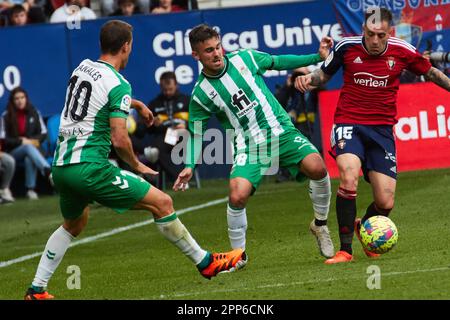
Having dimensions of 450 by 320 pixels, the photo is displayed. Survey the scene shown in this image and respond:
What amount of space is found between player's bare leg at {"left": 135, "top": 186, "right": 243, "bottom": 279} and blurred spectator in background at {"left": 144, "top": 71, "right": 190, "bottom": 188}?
909 cm

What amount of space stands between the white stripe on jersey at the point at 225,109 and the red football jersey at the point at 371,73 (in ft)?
3.12

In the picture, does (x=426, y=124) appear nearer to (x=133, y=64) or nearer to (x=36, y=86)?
(x=133, y=64)

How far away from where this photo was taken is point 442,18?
62.9ft

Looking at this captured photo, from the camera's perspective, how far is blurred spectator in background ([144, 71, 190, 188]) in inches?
761

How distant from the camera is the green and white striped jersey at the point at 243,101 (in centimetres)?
1132

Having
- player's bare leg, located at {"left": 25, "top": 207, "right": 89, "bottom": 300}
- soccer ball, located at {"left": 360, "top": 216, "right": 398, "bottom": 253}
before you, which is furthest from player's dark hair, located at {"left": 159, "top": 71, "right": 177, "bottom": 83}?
player's bare leg, located at {"left": 25, "top": 207, "right": 89, "bottom": 300}

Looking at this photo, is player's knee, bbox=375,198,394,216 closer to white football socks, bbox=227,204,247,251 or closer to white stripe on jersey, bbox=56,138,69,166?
white football socks, bbox=227,204,247,251

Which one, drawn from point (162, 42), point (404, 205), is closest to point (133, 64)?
point (162, 42)

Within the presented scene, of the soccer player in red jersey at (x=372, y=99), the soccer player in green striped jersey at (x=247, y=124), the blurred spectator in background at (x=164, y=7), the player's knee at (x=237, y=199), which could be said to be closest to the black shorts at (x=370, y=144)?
the soccer player in red jersey at (x=372, y=99)

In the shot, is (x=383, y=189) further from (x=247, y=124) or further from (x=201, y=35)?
(x=201, y=35)

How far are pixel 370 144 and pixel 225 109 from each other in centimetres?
137

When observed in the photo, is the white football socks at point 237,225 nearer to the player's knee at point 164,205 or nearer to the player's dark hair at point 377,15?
the player's knee at point 164,205

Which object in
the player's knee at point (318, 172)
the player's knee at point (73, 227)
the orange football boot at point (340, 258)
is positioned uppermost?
the player's knee at point (318, 172)
